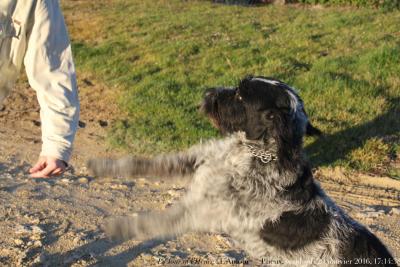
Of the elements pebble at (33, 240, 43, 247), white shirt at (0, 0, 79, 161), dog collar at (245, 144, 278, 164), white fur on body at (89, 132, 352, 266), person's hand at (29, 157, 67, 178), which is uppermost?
white shirt at (0, 0, 79, 161)

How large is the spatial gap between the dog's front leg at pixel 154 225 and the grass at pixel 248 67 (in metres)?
2.95

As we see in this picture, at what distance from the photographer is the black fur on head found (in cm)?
427

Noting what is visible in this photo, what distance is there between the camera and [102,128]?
8.34 m

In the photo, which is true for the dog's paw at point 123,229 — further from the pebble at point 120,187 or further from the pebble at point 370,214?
the pebble at point 370,214

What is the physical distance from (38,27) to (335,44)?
9.57 m

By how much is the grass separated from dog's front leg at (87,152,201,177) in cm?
252

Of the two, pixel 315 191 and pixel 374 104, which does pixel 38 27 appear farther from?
pixel 374 104

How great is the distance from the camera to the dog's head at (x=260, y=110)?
14.0ft

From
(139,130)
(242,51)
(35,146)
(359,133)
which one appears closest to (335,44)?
(242,51)

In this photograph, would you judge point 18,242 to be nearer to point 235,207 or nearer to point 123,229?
point 123,229

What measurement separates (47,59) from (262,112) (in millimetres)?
1614

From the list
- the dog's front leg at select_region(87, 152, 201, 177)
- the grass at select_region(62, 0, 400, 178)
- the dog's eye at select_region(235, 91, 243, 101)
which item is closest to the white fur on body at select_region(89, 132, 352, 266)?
the dog's front leg at select_region(87, 152, 201, 177)

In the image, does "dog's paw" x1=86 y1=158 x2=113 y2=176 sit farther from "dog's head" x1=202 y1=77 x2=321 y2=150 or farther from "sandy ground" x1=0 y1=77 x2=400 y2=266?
"dog's head" x1=202 y1=77 x2=321 y2=150

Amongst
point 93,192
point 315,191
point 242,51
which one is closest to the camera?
point 315,191
